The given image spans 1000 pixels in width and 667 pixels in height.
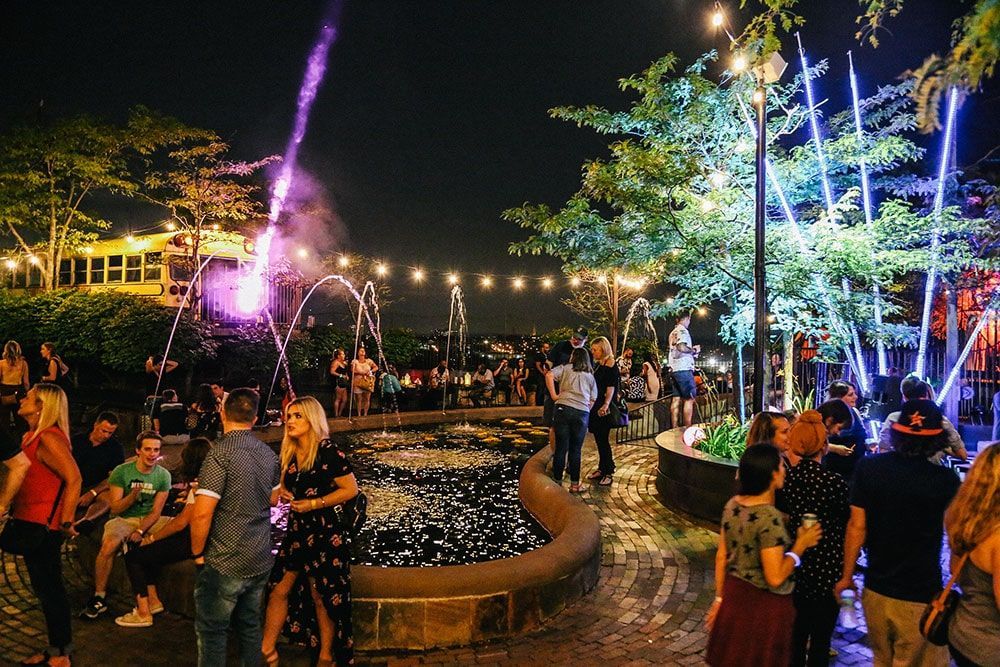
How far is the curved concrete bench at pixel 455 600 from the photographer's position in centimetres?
461

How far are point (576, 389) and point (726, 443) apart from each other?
2.00 m

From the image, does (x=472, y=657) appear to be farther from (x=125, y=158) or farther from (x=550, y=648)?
(x=125, y=158)

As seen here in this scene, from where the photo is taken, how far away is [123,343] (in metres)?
18.2

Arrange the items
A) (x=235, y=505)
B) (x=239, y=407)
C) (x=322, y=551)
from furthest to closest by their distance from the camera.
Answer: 1. (x=322, y=551)
2. (x=239, y=407)
3. (x=235, y=505)

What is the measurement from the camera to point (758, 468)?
332 centimetres

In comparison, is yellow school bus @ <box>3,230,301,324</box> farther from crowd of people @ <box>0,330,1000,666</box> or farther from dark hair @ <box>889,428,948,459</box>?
dark hair @ <box>889,428,948,459</box>

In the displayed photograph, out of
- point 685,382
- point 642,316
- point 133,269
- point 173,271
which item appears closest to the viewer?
point 685,382

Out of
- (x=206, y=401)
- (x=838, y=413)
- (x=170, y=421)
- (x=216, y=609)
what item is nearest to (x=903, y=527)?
(x=838, y=413)

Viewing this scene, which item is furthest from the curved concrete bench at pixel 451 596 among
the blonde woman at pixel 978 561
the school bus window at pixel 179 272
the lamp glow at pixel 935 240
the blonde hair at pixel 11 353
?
the school bus window at pixel 179 272

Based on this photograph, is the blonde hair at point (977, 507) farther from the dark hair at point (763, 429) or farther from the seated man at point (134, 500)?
the seated man at point (134, 500)

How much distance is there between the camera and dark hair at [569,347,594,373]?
28.7 feet

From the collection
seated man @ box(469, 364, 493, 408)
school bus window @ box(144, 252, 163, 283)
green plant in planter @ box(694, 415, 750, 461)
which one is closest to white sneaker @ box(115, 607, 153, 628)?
green plant in planter @ box(694, 415, 750, 461)

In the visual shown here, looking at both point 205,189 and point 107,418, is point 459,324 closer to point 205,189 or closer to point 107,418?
point 205,189

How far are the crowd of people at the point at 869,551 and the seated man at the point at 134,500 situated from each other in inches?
174
